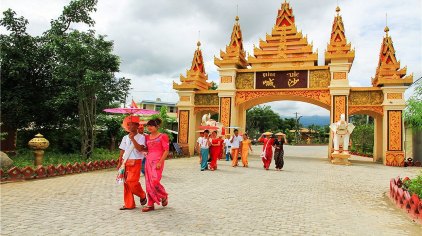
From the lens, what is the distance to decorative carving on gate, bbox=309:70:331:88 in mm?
17734

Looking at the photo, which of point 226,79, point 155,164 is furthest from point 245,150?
point 155,164

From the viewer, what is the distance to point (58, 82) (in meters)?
15.5

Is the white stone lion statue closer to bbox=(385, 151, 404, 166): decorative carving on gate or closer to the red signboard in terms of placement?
bbox=(385, 151, 404, 166): decorative carving on gate

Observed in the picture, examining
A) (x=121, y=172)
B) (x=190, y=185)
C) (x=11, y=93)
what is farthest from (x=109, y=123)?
(x=121, y=172)

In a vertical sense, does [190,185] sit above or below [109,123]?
below

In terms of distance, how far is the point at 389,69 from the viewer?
17.3 metres

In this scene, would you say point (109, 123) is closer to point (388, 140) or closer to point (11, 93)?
point (11, 93)

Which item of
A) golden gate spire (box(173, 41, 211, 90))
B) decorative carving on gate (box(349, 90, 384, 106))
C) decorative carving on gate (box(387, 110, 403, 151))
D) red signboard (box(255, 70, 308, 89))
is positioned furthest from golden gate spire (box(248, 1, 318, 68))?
decorative carving on gate (box(387, 110, 403, 151))

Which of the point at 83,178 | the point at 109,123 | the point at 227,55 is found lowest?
the point at 83,178

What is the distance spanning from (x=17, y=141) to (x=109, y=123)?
16.1 ft

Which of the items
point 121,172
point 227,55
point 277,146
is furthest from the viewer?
point 227,55

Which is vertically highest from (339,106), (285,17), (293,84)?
(285,17)

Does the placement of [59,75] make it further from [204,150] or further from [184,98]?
[184,98]

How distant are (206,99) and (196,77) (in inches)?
Answer: 60.6
